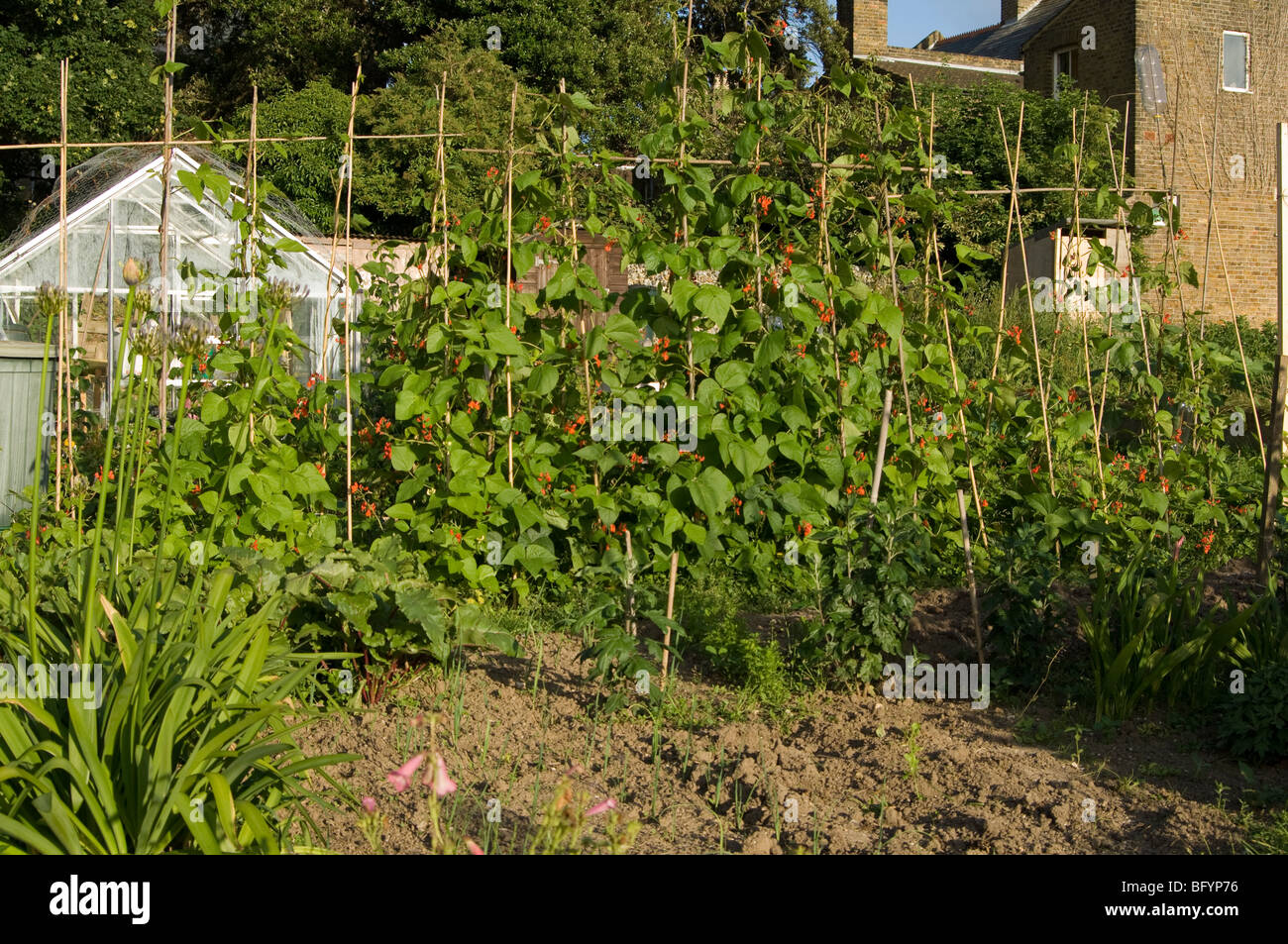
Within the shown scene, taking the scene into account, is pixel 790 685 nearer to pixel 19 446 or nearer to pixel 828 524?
pixel 828 524

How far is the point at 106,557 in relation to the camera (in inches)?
150

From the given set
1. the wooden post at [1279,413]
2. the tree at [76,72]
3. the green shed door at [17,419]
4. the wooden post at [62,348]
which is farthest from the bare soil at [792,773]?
the tree at [76,72]

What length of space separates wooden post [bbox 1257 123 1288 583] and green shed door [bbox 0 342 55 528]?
17.0ft

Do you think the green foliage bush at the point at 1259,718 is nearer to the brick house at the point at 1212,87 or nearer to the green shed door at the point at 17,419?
the green shed door at the point at 17,419

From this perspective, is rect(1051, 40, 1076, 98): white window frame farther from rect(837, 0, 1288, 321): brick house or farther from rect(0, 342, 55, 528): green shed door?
rect(0, 342, 55, 528): green shed door

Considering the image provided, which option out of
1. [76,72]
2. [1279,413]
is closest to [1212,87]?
[1279,413]

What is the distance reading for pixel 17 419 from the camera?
5184mm

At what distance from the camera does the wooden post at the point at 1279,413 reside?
14.2 feet

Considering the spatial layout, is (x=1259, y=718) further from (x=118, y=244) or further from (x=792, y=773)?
(x=118, y=244)

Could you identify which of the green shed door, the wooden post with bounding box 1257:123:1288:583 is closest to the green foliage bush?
the wooden post with bounding box 1257:123:1288:583

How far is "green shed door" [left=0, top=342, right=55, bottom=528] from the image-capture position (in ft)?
16.7

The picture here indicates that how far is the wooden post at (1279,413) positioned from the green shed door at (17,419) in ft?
17.0

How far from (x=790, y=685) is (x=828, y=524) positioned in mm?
783

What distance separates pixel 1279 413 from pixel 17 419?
5.44m
